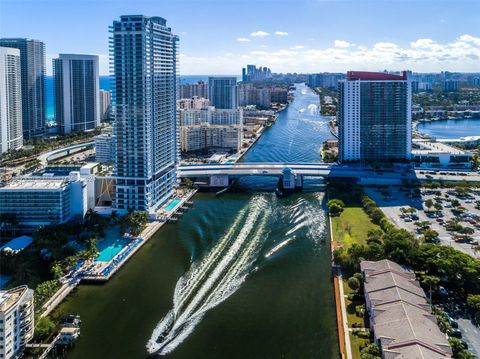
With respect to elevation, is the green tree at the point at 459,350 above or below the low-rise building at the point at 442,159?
below

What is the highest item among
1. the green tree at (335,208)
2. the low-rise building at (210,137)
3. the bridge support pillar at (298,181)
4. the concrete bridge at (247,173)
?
the low-rise building at (210,137)

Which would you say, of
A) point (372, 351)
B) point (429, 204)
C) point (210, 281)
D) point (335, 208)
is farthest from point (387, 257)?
point (429, 204)

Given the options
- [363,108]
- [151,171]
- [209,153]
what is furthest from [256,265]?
[209,153]

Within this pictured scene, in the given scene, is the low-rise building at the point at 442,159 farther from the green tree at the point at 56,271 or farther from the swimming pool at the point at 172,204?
the green tree at the point at 56,271

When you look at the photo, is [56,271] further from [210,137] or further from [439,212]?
[210,137]

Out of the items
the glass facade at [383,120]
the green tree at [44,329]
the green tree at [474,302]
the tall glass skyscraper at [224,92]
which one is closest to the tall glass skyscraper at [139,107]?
the green tree at [44,329]

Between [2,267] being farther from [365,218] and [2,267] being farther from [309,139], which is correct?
[309,139]

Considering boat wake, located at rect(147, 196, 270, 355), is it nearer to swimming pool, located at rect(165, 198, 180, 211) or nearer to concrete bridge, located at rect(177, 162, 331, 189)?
swimming pool, located at rect(165, 198, 180, 211)
